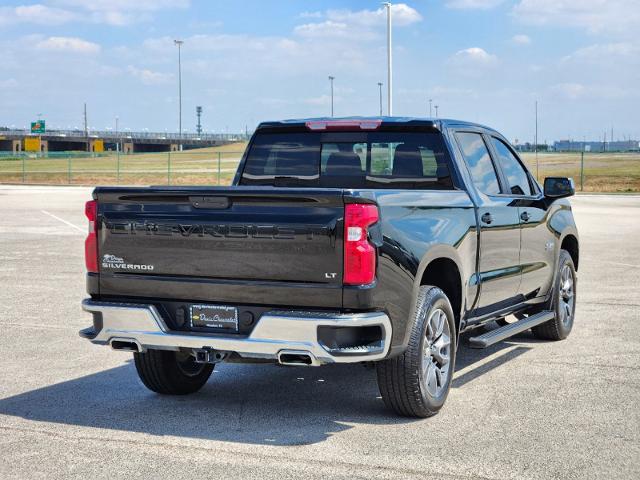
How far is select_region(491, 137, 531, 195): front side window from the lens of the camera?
27.9ft

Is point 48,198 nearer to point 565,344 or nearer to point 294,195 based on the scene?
point 565,344

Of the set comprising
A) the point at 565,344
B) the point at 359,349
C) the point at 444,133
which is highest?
the point at 444,133

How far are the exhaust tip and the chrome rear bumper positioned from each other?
14 millimetres

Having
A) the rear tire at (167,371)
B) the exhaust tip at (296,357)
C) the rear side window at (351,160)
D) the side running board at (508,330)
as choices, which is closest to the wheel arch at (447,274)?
the side running board at (508,330)

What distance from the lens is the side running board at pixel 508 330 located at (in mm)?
7137

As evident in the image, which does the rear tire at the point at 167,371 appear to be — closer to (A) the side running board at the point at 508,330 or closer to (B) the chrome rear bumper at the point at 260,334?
(B) the chrome rear bumper at the point at 260,334

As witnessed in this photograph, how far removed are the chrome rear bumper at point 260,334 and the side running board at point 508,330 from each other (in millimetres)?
1362

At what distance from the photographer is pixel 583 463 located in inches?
219

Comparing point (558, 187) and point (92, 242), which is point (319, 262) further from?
point (558, 187)

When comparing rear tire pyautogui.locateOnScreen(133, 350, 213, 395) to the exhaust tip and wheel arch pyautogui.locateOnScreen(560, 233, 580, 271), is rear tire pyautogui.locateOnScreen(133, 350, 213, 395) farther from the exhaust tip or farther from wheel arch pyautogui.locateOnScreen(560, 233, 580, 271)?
wheel arch pyautogui.locateOnScreen(560, 233, 580, 271)

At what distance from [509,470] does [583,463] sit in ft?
1.46

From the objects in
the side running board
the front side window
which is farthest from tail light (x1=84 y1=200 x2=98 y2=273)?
the front side window

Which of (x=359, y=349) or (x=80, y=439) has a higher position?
(x=359, y=349)

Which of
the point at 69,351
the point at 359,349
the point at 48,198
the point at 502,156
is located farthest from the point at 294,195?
the point at 48,198
